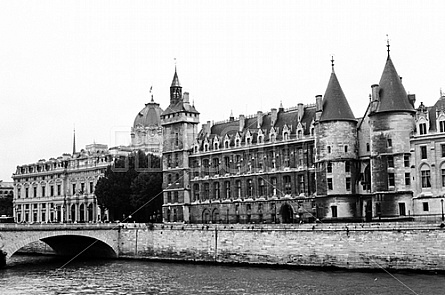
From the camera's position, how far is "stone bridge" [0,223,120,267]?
2680 inches

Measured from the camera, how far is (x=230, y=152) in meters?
83.6

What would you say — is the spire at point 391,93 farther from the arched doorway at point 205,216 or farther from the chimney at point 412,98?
the arched doorway at point 205,216

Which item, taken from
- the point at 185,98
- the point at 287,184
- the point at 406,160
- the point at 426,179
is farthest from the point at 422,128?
the point at 185,98

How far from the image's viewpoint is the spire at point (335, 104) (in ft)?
227

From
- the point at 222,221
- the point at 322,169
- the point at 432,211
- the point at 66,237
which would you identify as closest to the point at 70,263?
the point at 66,237

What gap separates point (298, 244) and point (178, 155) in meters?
31.3

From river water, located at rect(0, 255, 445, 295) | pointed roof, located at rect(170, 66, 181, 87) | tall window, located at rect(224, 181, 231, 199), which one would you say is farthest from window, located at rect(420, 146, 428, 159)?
pointed roof, located at rect(170, 66, 181, 87)

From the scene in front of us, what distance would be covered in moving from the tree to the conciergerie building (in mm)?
3644

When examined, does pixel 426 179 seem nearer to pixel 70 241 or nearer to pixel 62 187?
pixel 70 241

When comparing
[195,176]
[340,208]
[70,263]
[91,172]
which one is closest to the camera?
[340,208]

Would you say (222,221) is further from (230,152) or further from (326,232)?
(326,232)

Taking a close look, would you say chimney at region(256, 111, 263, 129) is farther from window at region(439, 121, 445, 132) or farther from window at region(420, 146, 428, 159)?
window at region(439, 121, 445, 132)

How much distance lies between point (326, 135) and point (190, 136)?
2413 cm

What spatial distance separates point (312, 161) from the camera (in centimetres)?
7506
